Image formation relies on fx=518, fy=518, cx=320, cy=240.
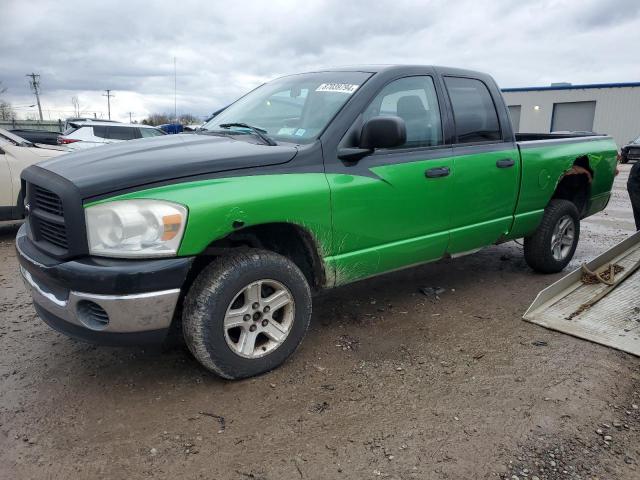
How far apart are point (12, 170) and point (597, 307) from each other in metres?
6.69

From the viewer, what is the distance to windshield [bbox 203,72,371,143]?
135 inches

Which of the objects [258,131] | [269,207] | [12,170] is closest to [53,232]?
[269,207]

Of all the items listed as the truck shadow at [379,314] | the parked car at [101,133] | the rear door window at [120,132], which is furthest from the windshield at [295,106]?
the rear door window at [120,132]

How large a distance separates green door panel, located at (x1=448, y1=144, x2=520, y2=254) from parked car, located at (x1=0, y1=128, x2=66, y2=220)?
17.7 ft

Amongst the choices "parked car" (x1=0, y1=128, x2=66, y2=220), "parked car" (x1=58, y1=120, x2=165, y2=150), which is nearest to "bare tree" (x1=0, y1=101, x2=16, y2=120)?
"parked car" (x1=58, y1=120, x2=165, y2=150)

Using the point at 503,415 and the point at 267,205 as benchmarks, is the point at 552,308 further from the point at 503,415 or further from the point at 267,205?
the point at 267,205

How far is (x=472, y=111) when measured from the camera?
421cm

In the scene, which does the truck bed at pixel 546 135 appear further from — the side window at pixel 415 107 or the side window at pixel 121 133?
the side window at pixel 121 133

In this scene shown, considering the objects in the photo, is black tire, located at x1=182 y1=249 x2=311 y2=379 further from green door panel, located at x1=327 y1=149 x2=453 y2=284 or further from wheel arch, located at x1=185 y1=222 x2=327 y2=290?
green door panel, located at x1=327 y1=149 x2=453 y2=284

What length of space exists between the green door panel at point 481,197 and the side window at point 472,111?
4.6 inches

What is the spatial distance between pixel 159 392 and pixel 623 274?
3.81 meters

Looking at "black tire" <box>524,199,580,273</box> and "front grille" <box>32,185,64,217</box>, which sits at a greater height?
"front grille" <box>32,185,64,217</box>

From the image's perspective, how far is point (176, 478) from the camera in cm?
227

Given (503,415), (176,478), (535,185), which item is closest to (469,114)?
(535,185)
